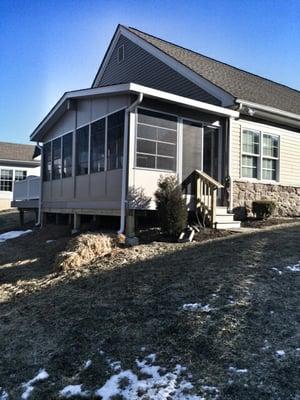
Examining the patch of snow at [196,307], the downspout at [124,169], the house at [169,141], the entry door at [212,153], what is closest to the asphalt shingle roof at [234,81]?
the house at [169,141]

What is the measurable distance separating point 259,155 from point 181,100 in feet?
12.3

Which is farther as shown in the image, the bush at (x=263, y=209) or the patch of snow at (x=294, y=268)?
the bush at (x=263, y=209)

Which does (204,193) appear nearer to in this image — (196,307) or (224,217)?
(224,217)

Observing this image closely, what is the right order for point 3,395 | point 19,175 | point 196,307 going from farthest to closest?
point 19,175, point 196,307, point 3,395

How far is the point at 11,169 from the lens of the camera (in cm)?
2786

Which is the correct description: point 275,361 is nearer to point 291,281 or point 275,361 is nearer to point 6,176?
point 291,281

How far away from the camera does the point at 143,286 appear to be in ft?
19.4

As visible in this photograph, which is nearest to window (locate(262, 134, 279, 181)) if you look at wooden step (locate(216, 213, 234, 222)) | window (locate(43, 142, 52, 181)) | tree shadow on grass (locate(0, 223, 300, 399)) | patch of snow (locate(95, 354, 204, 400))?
wooden step (locate(216, 213, 234, 222))

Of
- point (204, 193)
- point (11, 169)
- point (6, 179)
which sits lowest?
point (204, 193)

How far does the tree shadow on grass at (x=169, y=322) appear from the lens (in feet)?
12.0

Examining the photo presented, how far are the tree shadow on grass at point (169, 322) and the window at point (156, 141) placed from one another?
10.6 feet

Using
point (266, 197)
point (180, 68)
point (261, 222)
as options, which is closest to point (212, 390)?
point (261, 222)

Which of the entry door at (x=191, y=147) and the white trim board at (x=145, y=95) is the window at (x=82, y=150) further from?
the entry door at (x=191, y=147)

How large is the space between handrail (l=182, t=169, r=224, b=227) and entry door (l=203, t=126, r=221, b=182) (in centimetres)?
136
